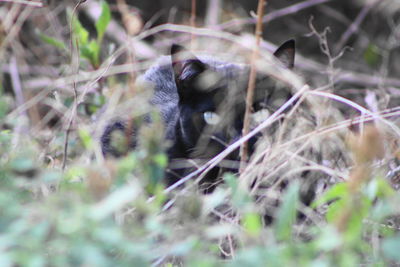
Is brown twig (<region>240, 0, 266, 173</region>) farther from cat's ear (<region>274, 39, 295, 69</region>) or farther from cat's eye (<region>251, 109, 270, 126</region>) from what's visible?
cat's ear (<region>274, 39, 295, 69</region>)

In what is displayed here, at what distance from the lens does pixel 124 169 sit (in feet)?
4.33

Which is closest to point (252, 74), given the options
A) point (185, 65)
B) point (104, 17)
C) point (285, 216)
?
point (285, 216)

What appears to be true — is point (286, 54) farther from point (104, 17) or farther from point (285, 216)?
point (285, 216)

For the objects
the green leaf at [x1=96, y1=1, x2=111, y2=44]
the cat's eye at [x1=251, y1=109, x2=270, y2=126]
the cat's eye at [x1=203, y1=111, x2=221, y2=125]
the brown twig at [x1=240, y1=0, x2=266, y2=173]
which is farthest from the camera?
the green leaf at [x1=96, y1=1, x2=111, y2=44]

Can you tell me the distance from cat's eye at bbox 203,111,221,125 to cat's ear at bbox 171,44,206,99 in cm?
15

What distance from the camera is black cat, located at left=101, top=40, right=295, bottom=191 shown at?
8.39 feet

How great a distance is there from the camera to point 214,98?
2.64 metres

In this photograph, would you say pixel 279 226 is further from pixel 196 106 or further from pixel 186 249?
pixel 196 106

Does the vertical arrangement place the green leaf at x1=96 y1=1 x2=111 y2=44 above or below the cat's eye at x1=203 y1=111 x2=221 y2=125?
above

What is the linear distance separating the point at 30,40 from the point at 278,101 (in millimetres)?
2566

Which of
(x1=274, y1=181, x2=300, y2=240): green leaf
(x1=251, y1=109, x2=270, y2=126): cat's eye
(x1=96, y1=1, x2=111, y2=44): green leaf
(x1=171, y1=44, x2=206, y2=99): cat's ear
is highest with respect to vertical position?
(x1=274, y1=181, x2=300, y2=240): green leaf

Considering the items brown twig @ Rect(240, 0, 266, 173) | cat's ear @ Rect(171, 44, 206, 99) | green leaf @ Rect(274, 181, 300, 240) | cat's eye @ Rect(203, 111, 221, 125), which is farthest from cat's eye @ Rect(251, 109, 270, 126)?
green leaf @ Rect(274, 181, 300, 240)

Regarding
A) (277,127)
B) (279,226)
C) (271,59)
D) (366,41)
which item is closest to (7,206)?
(279,226)

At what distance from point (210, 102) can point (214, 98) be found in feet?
0.08
